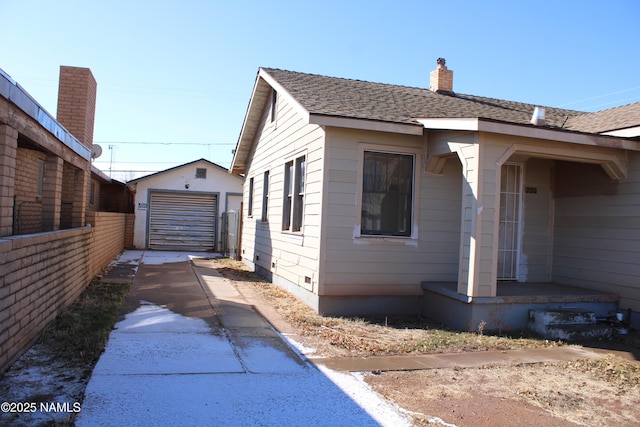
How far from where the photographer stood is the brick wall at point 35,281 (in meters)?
4.57

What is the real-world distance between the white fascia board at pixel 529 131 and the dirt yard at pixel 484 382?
9.54 ft

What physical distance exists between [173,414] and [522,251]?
23.5 feet

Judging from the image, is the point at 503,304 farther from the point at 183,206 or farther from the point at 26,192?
the point at 183,206

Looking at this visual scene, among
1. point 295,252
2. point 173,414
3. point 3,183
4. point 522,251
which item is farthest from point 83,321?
point 522,251

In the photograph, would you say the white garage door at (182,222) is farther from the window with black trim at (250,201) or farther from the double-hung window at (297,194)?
the double-hung window at (297,194)

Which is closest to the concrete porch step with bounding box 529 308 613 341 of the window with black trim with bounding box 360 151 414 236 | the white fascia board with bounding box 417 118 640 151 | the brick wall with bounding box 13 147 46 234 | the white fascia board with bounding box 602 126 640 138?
the window with black trim with bounding box 360 151 414 236

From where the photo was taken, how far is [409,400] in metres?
4.50

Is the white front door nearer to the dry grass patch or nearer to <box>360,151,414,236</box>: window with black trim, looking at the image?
<box>360,151,414,236</box>: window with black trim

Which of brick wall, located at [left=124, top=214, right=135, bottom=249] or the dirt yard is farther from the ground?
brick wall, located at [left=124, top=214, right=135, bottom=249]

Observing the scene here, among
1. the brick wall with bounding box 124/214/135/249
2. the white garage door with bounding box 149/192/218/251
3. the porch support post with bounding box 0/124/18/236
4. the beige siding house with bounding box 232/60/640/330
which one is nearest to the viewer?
the porch support post with bounding box 0/124/18/236

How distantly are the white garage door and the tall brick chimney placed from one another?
10.8 metres

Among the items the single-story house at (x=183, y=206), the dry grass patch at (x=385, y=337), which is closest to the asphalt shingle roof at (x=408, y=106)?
the dry grass patch at (x=385, y=337)

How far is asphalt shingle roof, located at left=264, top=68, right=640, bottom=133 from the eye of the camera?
27.1 ft

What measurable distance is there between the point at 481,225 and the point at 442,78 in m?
6.33
